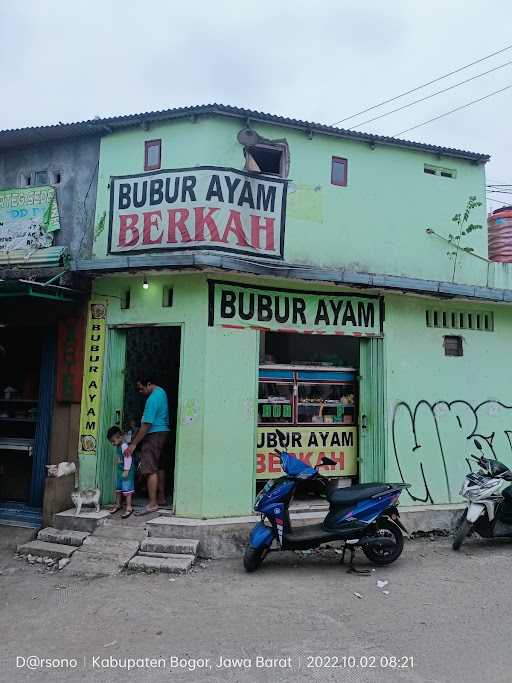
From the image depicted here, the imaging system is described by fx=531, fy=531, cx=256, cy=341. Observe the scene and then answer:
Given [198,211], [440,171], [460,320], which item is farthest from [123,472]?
[440,171]

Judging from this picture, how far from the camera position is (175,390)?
9.76 m

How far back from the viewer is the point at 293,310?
25.3 ft

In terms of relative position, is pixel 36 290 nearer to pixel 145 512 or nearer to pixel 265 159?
pixel 145 512

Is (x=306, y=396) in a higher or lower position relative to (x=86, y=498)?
higher

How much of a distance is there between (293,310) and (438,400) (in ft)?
9.35

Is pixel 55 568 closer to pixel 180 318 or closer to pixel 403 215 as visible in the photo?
pixel 180 318

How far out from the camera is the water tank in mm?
9672

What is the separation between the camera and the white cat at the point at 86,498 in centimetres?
718

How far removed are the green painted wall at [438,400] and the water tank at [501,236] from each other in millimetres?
1268

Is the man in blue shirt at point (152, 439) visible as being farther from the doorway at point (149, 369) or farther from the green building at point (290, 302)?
the green building at point (290, 302)

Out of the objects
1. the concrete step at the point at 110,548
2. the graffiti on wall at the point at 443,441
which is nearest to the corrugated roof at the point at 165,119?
the graffiti on wall at the point at 443,441

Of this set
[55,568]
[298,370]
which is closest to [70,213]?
[298,370]

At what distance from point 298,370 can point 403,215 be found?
317 cm

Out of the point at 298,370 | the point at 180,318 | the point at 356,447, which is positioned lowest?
the point at 356,447
